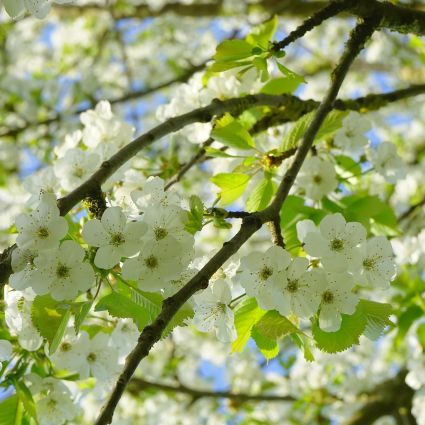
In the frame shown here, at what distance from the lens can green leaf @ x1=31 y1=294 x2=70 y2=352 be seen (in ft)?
4.38

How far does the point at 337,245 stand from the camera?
1338 mm

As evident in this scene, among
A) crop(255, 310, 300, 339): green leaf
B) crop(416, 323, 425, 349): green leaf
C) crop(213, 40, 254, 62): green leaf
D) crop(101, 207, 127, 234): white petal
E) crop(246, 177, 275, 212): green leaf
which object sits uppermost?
crop(213, 40, 254, 62): green leaf

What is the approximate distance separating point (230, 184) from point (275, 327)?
0.53 metres

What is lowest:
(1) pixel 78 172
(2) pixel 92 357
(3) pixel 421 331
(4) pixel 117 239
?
(3) pixel 421 331

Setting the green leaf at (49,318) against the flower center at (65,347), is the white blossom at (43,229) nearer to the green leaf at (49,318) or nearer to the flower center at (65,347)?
the green leaf at (49,318)

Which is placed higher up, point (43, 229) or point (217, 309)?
point (43, 229)

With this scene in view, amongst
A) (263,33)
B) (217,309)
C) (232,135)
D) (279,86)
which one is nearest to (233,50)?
(232,135)

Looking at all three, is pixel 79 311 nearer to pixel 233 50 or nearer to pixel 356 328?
pixel 356 328

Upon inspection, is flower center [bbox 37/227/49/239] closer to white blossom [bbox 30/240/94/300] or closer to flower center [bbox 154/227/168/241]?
white blossom [bbox 30/240/94/300]

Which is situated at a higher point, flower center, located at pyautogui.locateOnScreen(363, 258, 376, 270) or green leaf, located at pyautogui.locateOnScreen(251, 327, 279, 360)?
flower center, located at pyautogui.locateOnScreen(363, 258, 376, 270)

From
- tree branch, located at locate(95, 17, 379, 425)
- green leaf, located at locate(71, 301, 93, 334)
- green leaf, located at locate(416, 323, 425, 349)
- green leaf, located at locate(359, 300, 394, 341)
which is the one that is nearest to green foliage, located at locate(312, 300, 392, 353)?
green leaf, located at locate(359, 300, 394, 341)

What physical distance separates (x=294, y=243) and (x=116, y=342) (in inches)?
22.0

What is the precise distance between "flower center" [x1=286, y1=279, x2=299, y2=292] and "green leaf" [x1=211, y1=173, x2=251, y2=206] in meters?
0.46

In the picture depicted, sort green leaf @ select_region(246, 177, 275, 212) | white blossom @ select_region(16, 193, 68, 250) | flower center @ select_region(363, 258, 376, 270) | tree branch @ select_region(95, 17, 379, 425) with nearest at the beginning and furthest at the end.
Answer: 1. tree branch @ select_region(95, 17, 379, 425)
2. white blossom @ select_region(16, 193, 68, 250)
3. flower center @ select_region(363, 258, 376, 270)
4. green leaf @ select_region(246, 177, 275, 212)
